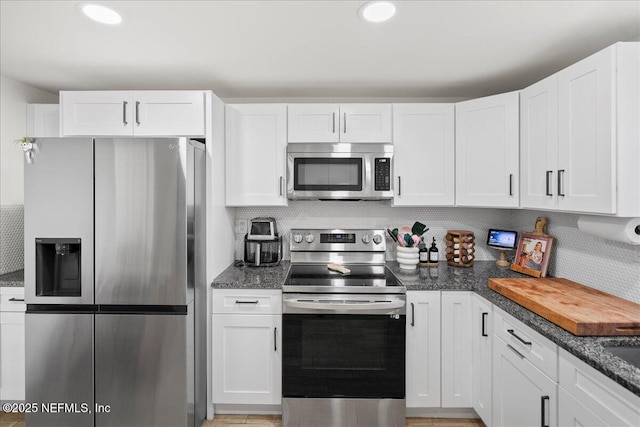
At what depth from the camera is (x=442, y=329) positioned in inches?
84.2

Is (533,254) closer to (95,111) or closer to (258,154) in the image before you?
(258,154)

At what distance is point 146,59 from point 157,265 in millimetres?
1305

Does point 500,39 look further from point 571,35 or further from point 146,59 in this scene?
point 146,59

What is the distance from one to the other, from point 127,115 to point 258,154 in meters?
0.93

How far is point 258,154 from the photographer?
2553 mm

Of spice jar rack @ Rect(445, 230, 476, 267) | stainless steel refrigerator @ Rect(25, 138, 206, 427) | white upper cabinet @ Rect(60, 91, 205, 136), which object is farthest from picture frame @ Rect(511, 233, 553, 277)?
white upper cabinet @ Rect(60, 91, 205, 136)

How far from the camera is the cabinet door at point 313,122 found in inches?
99.7

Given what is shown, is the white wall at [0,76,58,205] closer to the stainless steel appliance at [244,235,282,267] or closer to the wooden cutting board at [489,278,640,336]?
the stainless steel appliance at [244,235,282,267]

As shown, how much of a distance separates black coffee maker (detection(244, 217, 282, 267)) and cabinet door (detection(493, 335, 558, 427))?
5.31 ft

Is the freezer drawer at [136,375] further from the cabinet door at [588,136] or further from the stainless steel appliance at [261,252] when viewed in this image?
the cabinet door at [588,136]

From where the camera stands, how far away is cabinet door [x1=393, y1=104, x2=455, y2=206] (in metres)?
2.54

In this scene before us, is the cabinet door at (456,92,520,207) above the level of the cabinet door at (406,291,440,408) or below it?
A: above

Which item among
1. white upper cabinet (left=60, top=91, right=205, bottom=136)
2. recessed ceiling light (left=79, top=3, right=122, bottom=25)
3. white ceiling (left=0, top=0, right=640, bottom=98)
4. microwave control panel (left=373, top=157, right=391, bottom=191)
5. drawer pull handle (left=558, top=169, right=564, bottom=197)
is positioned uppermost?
white ceiling (left=0, top=0, right=640, bottom=98)

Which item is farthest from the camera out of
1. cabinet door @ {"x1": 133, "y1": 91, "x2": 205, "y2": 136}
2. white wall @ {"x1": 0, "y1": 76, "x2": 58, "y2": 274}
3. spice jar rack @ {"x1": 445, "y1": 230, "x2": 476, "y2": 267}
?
spice jar rack @ {"x1": 445, "y1": 230, "x2": 476, "y2": 267}
